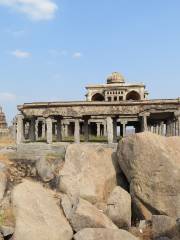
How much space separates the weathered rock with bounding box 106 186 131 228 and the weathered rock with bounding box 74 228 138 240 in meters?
1.91

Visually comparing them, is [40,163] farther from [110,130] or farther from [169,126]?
[169,126]

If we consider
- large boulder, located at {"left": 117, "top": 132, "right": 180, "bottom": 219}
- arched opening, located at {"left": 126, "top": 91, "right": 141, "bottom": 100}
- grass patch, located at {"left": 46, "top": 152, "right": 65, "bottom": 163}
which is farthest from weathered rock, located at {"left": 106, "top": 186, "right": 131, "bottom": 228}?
arched opening, located at {"left": 126, "top": 91, "right": 141, "bottom": 100}

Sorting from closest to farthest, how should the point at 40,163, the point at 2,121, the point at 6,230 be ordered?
the point at 6,230
the point at 40,163
the point at 2,121

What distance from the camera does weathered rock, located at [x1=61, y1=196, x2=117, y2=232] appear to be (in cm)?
1527

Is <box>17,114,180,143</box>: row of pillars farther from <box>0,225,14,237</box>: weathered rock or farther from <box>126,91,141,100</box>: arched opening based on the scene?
<box>0,225,14,237</box>: weathered rock

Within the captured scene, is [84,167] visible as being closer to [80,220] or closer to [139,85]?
[80,220]

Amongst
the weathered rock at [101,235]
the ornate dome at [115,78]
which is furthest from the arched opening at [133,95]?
the weathered rock at [101,235]

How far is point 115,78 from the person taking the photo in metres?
63.5

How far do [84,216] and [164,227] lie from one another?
3.17 meters

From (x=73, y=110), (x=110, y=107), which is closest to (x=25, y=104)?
(x=73, y=110)

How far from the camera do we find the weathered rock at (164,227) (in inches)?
600

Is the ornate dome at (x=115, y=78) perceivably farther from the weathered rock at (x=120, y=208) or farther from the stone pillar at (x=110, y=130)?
the weathered rock at (x=120, y=208)

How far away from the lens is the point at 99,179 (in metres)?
18.1

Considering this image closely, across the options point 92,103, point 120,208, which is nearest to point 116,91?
point 92,103
